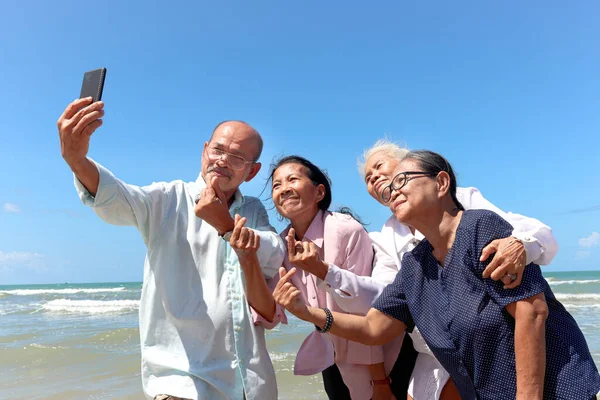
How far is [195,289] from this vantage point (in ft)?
8.23

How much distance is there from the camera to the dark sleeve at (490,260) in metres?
1.98

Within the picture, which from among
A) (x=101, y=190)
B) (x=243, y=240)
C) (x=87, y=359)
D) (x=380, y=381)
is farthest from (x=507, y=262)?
(x=87, y=359)

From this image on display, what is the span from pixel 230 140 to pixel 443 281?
1523mm

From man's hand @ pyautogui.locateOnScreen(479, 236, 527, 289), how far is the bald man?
1169mm

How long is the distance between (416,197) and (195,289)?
133 centimetres

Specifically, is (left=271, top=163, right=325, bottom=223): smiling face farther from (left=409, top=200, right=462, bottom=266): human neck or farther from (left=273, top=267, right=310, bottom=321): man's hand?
(left=409, top=200, right=462, bottom=266): human neck

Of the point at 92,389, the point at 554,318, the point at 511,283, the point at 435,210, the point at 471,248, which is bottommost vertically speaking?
the point at 92,389

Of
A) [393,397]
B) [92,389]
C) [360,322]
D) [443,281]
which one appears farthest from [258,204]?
[92,389]

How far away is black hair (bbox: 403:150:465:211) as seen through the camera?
2.45m

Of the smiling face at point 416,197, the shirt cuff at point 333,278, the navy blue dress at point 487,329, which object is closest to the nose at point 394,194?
the smiling face at point 416,197

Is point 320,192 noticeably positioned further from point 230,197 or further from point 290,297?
point 290,297

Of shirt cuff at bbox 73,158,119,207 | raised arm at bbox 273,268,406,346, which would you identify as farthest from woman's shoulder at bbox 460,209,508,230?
shirt cuff at bbox 73,158,119,207

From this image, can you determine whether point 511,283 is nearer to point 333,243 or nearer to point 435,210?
point 435,210

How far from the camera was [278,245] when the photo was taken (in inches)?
111
